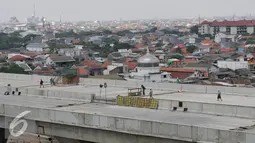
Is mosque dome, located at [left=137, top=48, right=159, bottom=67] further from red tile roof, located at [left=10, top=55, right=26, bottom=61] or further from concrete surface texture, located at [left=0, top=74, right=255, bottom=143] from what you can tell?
red tile roof, located at [left=10, top=55, right=26, bottom=61]

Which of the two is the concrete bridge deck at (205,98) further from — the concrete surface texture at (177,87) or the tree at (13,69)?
the tree at (13,69)

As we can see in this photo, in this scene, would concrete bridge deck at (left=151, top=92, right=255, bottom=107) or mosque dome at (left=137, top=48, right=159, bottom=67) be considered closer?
concrete bridge deck at (left=151, top=92, right=255, bottom=107)

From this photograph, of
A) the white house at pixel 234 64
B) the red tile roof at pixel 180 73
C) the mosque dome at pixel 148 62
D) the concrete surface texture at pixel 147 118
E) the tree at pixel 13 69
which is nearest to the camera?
the concrete surface texture at pixel 147 118

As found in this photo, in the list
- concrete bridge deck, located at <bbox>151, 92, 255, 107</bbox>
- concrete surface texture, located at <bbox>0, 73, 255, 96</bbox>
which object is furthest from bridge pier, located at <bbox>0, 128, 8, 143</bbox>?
concrete surface texture, located at <bbox>0, 73, 255, 96</bbox>

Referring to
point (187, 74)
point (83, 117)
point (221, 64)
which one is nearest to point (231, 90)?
point (83, 117)

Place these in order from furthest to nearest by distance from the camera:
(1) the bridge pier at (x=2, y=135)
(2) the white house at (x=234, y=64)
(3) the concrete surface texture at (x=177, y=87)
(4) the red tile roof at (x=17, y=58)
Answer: (4) the red tile roof at (x=17, y=58) < (2) the white house at (x=234, y=64) < (3) the concrete surface texture at (x=177, y=87) < (1) the bridge pier at (x=2, y=135)

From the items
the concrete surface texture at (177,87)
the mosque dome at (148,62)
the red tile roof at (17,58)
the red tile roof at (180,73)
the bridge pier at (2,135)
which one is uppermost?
the concrete surface texture at (177,87)

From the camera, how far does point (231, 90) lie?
73.4ft

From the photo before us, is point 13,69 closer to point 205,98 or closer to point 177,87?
point 177,87

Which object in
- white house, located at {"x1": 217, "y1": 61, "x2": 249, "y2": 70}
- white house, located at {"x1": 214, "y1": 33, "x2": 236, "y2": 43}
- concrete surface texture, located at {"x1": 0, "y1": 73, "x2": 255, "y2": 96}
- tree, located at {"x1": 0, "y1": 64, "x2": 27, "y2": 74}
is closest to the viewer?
concrete surface texture, located at {"x1": 0, "y1": 73, "x2": 255, "y2": 96}

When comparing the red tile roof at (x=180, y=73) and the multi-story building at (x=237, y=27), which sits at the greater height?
the multi-story building at (x=237, y=27)

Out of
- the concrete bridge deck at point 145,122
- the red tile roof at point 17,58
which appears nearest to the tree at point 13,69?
the red tile roof at point 17,58

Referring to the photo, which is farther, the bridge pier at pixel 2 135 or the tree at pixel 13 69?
the tree at pixel 13 69

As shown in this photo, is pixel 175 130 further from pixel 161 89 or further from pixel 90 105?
pixel 161 89
